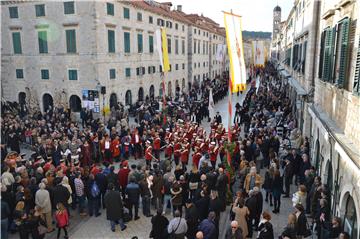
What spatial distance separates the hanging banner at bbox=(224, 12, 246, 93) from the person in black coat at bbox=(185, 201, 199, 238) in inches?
Answer: 220

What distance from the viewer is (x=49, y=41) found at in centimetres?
2594

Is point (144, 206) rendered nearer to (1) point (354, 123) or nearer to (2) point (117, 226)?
(2) point (117, 226)

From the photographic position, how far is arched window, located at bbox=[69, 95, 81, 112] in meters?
26.2

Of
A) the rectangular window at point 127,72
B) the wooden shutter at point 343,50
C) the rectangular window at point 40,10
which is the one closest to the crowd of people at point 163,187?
the wooden shutter at point 343,50

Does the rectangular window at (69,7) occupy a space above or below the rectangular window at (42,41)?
above

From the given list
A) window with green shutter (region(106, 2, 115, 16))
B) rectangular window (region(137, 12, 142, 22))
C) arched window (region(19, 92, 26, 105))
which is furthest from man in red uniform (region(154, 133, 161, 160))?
rectangular window (region(137, 12, 142, 22))

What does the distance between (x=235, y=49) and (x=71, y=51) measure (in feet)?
53.5

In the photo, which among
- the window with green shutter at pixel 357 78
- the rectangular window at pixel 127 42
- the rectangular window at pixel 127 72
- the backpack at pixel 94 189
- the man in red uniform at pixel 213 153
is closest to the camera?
the window with green shutter at pixel 357 78

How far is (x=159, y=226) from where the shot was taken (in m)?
8.53

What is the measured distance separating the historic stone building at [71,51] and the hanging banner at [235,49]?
45.4 feet

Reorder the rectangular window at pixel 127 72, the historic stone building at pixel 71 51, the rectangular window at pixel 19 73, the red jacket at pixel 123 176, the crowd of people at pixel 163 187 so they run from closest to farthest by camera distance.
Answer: the crowd of people at pixel 163 187 < the red jacket at pixel 123 176 < the historic stone building at pixel 71 51 < the rectangular window at pixel 19 73 < the rectangular window at pixel 127 72

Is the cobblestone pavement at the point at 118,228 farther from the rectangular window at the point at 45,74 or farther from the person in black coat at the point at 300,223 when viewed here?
the rectangular window at the point at 45,74

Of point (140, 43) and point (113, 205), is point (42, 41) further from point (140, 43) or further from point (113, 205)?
point (113, 205)

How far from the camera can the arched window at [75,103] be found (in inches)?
1030
